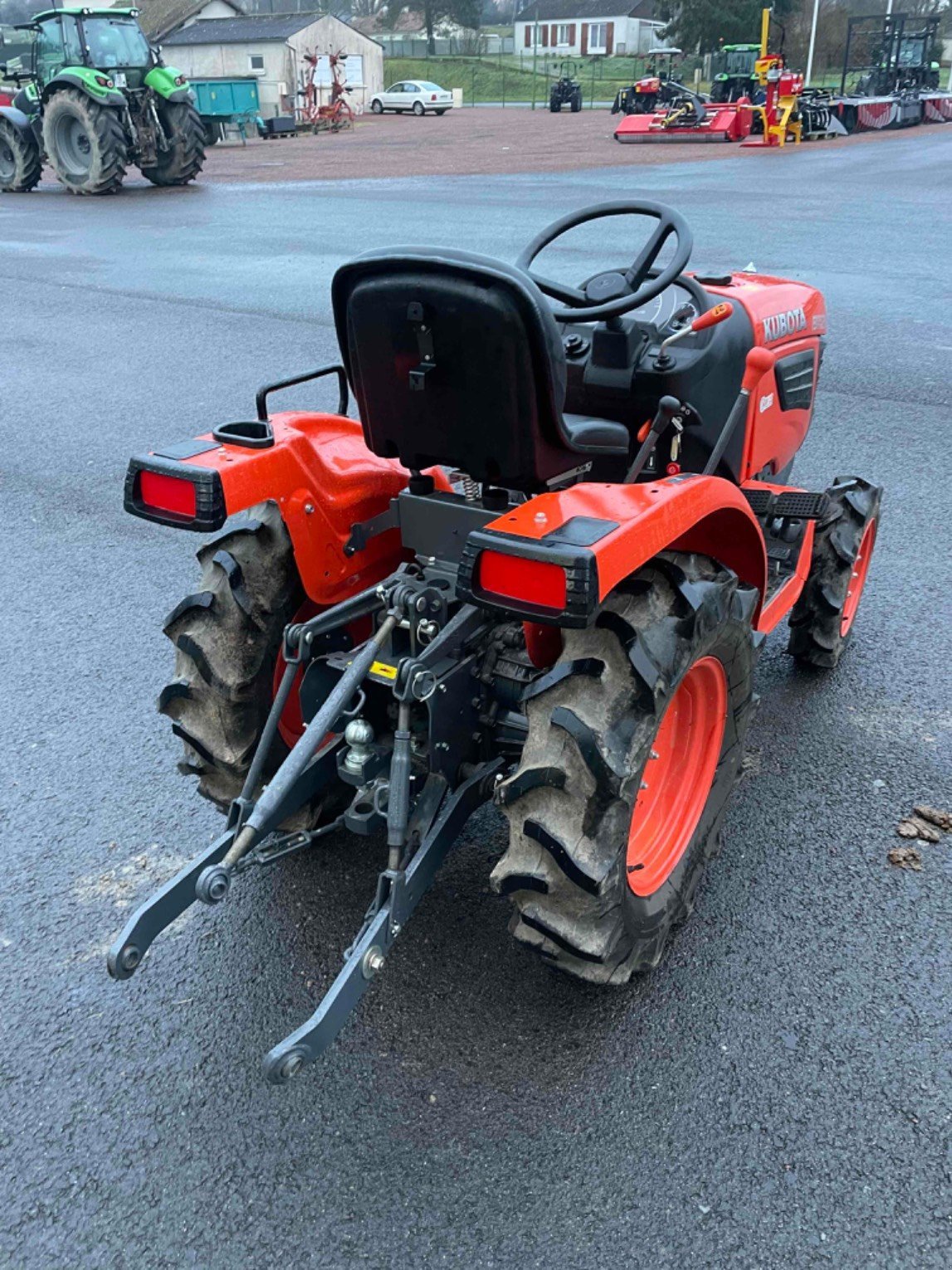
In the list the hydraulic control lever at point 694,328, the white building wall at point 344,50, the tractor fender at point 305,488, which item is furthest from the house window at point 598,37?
the tractor fender at point 305,488

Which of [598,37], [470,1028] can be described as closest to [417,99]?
[598,37]

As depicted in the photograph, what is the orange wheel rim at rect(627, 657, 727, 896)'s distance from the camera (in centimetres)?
257

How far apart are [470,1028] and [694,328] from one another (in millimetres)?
1862

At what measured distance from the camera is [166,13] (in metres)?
53.2

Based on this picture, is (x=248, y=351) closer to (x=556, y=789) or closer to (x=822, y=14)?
(x=556, y=789)

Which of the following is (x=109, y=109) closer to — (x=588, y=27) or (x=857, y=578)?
(x=857, y=578)

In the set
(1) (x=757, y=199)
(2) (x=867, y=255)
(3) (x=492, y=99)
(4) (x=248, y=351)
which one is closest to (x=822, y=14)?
(3) (x=492, y=99)

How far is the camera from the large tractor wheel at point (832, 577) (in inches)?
141

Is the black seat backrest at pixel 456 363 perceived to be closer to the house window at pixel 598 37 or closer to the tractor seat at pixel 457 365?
the tractor seat at pixel 457 365

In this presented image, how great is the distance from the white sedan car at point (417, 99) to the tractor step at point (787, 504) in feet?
135

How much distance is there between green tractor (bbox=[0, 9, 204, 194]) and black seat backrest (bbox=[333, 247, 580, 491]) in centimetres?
1593

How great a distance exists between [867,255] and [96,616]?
887 centimetres

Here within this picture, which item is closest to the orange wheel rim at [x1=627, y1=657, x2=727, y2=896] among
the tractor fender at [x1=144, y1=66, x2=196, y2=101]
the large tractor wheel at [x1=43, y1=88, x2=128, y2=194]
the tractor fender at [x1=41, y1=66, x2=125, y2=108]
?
the tractor fender at [x1=41, y1=66, x2=125, y2=108]

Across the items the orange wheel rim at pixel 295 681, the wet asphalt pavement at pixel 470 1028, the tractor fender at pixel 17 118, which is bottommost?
the wet asphalt pavement at pixel 470 1028
